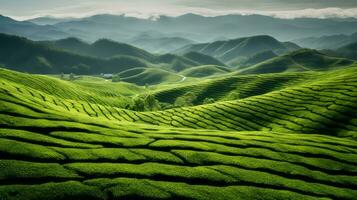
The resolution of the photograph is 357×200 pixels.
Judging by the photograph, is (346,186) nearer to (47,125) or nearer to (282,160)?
(282,160)

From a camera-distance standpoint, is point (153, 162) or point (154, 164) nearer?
point (154, 164)

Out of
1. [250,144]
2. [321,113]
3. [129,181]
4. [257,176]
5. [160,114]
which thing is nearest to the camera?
[129,181]

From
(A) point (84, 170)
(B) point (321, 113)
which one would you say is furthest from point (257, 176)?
(B) point (321, 113)

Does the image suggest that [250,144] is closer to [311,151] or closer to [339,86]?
[311,151]

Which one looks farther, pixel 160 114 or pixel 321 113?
pixel 160 114

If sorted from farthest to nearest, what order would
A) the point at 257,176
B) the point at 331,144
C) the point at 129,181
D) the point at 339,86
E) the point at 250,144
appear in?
the point at 339,86
the point at 331,144
the point at 250,144
the point at 257,176
the point at 129,181

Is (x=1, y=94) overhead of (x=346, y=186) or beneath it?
overhead

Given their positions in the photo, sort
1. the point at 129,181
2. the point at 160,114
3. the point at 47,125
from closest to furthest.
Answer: the point at 129,181
the point at 47,125
the point at 160,114

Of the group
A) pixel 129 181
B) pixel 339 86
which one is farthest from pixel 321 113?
pixel 129 181

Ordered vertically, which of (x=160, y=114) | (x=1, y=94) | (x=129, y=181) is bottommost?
(x=160, y=114)
